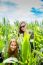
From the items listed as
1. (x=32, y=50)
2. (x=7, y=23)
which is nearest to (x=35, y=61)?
(x=32, y=50)

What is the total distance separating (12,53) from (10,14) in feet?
1.26

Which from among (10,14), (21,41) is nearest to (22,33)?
(21,41)

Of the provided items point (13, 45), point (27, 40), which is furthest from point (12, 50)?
point (27, 40)

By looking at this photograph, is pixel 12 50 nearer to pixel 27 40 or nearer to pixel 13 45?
pixel 13 45

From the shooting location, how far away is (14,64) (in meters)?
2.09

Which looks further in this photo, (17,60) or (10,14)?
(10,14)

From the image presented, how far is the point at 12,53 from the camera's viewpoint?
2.12 metres

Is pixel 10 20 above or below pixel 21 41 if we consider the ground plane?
above

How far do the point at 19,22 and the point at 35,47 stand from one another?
282mm

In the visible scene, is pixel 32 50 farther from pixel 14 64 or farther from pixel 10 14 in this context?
pixel 10 14

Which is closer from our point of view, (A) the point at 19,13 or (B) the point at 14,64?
(B) the point at 14,64

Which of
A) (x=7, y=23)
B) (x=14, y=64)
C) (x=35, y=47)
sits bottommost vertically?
(x=14, y=64)

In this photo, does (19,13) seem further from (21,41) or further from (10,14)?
(21,41)

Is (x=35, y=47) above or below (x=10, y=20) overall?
below
